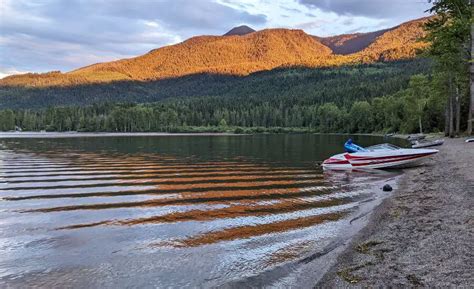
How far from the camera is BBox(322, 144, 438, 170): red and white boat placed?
116ft

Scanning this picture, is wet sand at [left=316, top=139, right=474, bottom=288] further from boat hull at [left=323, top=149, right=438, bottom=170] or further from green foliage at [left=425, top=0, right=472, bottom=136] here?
boat hull at [left=323, top=149, right=438, bottom=170]

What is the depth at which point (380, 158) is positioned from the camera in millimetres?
35969

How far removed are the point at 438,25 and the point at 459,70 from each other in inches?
520

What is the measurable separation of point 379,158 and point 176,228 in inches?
972

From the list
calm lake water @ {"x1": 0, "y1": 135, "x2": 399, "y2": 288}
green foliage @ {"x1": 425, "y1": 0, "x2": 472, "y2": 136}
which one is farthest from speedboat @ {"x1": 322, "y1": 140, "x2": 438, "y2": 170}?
green foliage @ {"x1": 425, "y1": 0, "x2": 472, "y2": 136}

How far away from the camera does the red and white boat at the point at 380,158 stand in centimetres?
3544

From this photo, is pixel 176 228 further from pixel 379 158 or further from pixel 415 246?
pixel 379 158

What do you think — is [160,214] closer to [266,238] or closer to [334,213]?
[266,238]

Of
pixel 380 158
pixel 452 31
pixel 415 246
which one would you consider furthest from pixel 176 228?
pixel 452 31

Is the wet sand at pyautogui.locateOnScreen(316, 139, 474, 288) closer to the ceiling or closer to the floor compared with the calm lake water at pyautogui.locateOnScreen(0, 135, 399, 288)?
closer to the ceiling

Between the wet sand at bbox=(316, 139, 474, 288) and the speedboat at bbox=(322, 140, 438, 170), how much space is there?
51.7ft

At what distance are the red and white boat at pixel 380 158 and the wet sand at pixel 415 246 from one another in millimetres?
15750

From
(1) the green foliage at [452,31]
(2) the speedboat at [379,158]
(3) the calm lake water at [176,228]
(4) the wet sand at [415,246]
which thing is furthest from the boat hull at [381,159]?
(4) the wet sand at [415,246]

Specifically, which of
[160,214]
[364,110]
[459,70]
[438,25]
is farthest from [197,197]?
[364,110]
